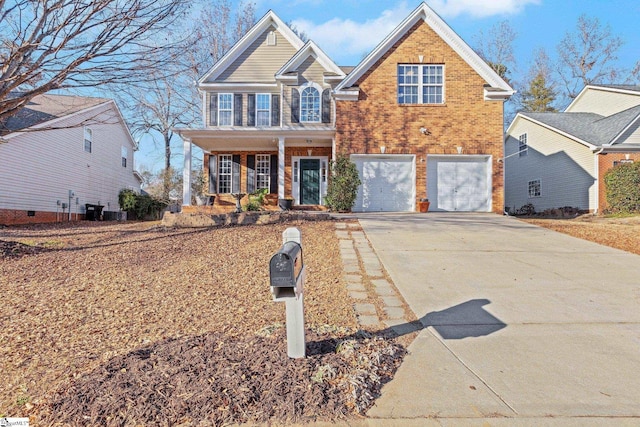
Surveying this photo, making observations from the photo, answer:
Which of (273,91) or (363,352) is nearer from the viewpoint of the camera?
(363,352)

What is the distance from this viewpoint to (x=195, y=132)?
15.6m

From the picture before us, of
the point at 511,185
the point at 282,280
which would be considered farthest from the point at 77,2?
the point at 511,185

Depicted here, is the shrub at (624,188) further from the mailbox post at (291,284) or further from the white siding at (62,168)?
the white siding at (62,168)

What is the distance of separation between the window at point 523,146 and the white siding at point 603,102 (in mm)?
4364

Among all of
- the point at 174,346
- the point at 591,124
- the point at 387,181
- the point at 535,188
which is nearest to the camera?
the point at 174,346

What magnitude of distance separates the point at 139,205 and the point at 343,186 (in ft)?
48.8

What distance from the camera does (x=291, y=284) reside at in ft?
8.95

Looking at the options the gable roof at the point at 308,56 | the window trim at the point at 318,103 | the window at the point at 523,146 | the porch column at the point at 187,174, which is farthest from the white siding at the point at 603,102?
the porch column at the point at 187,174

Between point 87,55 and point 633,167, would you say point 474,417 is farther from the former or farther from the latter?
point 633,167

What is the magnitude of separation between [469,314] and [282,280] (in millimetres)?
2636

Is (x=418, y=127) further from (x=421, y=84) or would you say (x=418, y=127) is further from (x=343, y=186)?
(x=343, y=186)

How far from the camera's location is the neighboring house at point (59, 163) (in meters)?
15.7

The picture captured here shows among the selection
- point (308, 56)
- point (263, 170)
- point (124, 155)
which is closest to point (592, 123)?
point (308, 56)

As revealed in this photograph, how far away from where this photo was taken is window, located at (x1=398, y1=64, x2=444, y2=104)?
15039 mm
